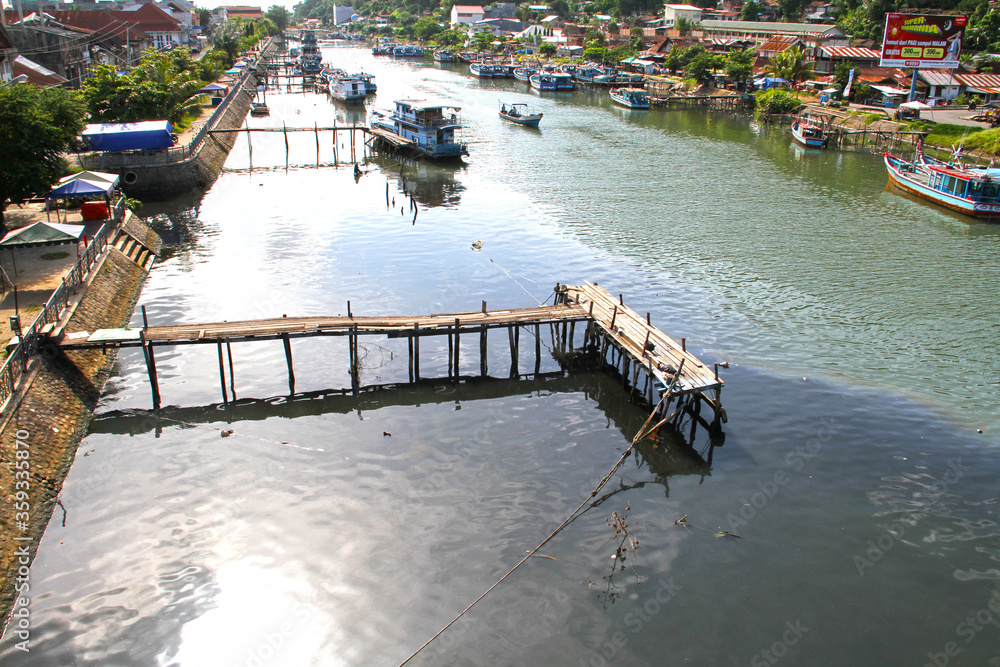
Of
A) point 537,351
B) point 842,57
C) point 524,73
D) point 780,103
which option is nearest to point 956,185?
point 537,351

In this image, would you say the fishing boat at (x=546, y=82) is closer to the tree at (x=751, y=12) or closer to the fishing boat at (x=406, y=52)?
the tree at (x=751, y=12)

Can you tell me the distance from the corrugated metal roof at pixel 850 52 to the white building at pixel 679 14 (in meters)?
65.4

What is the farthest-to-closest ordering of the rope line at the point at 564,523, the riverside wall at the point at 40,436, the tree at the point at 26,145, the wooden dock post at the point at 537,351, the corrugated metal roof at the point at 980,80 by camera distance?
the corrugated metal roof at the point at 980,80 < the tree at the point at 26,145 < the wooden dock post at the point at 537,351 < the riverside wall at the point at 40,436 < the rope line at the point at 564,523

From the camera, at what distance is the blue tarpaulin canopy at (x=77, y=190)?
3459 centimetres

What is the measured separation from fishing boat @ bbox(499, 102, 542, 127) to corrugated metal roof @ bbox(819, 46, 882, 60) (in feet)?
156

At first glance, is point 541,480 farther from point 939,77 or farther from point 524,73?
point 524,73

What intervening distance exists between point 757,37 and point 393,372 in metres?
138

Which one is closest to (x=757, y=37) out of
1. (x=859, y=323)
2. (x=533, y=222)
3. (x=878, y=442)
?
(x=533, y=222)

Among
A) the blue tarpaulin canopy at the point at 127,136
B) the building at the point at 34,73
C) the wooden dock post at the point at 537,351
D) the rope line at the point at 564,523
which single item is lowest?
the rope line at the point at 564,523

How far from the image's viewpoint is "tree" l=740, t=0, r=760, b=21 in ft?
527

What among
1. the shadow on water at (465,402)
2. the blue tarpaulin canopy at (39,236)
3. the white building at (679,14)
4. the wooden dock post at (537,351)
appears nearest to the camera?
the shadow on water at (465,402)

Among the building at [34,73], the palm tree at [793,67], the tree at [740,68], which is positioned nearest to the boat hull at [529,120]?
the palm tree at [793,67]

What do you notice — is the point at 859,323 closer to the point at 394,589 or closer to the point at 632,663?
the point at 632,663

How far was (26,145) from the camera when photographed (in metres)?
32.8
